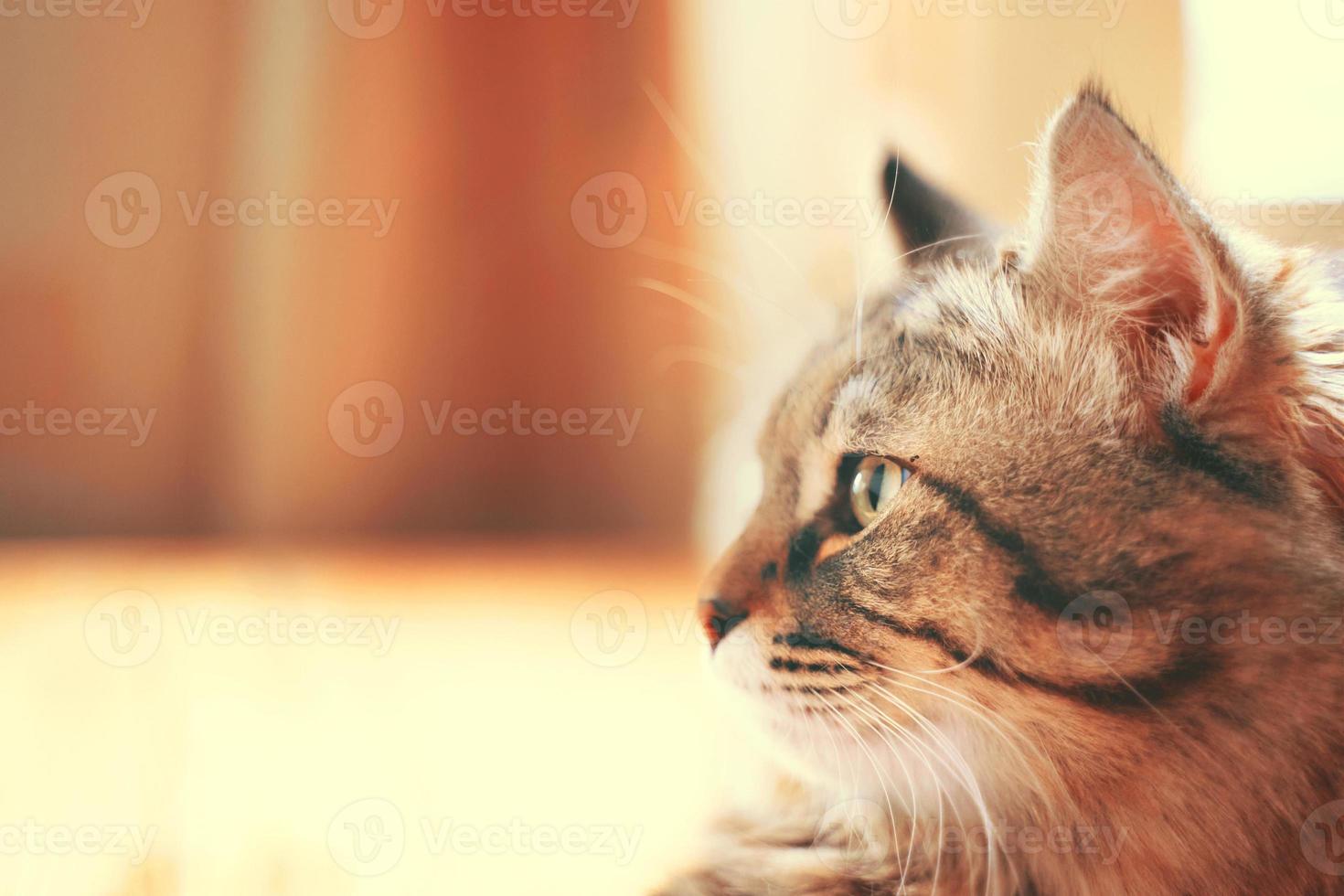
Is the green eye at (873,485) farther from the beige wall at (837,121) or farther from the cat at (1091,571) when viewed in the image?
the beige wall at (837,121)

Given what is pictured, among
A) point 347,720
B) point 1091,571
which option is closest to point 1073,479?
point 1091,571

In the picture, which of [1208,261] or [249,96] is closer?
[1208,261]

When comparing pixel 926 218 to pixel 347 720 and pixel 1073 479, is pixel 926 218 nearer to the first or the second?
pixel 1073 479

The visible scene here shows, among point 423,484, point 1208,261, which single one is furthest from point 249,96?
point 1208,261

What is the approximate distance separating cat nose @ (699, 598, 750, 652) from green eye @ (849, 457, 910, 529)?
0.38 ft

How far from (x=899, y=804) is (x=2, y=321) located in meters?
1.17

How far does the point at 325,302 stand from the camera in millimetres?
1229

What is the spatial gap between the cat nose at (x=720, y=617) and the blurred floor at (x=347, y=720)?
0.77 feet

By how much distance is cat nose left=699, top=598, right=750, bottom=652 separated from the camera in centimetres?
72

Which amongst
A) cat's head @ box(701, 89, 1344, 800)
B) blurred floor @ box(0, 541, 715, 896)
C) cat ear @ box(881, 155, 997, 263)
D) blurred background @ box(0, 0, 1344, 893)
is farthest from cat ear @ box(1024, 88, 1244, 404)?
blurred floor @ box(0, 541, 715, 896)

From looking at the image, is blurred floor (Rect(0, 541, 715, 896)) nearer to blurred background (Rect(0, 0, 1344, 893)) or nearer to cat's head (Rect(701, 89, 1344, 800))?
blurred background (Rect(0, 0, 1344, 893))

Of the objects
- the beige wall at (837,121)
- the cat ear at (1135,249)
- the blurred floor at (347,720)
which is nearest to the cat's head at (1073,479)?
the cat ear at (1135,249)

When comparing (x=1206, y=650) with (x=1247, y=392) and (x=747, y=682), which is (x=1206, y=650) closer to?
(x=1247, y=392)

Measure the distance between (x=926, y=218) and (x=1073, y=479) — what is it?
0.30m
